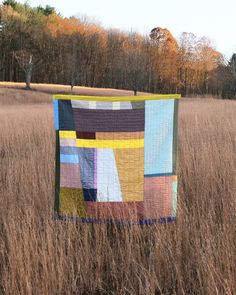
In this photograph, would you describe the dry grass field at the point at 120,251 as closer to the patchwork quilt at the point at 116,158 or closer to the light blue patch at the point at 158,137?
the patchwork quilt at the point at 116,158

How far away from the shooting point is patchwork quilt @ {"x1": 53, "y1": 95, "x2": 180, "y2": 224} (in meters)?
3.14

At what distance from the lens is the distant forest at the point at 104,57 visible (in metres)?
60.3

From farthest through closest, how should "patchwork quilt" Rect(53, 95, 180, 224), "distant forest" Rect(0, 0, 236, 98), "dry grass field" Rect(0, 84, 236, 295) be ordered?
"distant forest" Rect(0, 0, 236, 98) → "patchwork quilt" Rect(53, 95, 180, 224) → "dry grass field" Rect(0, 84, 236, 295)

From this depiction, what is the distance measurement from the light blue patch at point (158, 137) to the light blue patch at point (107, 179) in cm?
21

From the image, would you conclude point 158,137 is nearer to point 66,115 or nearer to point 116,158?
point 116,158

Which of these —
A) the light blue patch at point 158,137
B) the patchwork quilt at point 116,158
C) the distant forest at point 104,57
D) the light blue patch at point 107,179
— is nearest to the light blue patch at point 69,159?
the patchwork quilt at point 116,158

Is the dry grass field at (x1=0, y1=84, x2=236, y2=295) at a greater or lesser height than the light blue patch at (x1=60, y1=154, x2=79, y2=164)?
lesser

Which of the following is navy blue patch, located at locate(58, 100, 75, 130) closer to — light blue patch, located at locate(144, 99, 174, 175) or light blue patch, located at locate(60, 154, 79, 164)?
light blue patch, located at locate(60, 154, 79, 164)

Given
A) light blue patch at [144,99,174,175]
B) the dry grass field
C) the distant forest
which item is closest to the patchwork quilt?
light blue patch at [144,99,174,175]

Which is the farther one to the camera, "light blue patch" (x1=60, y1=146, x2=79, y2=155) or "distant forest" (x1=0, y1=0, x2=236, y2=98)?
"distant forest" (x1=0, y1=0, x2=236, y2=98)

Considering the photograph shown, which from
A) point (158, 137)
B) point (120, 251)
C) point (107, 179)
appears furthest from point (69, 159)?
point (120, 251)

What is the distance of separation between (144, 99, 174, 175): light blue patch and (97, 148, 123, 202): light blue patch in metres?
0.21

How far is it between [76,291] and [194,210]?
4.25 ft

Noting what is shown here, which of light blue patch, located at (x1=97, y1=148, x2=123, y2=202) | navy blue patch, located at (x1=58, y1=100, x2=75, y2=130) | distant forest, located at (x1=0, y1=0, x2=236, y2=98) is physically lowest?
light blue patch, located at (x1=97, y1=148, x2=123, y2=202)
